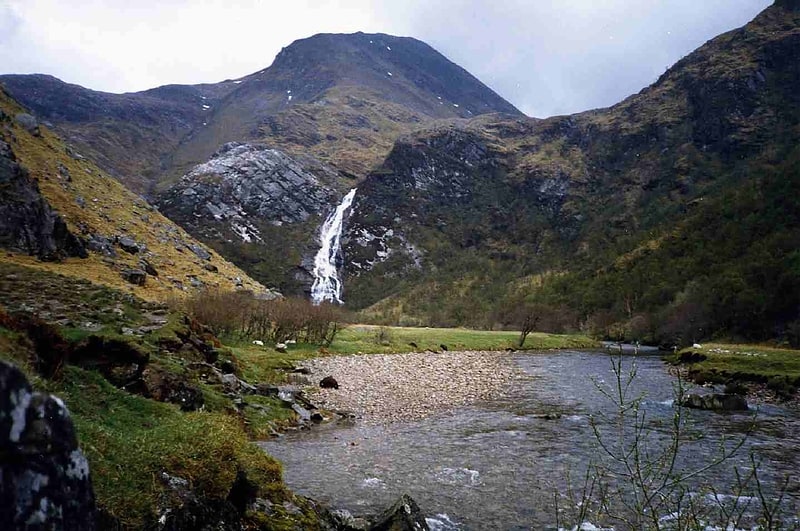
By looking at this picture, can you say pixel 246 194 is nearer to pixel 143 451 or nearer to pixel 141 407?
pixel 141 407

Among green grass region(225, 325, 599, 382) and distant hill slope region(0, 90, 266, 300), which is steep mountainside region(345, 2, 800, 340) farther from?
distant hill slope region(0, 90, 266, 300)

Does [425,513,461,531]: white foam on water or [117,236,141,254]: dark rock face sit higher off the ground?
[117,236,141,254]: dark rock face

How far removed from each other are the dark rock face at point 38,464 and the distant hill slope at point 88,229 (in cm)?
3534

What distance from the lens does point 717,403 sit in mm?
22531

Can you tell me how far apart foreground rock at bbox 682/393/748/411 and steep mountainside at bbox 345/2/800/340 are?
80.7m

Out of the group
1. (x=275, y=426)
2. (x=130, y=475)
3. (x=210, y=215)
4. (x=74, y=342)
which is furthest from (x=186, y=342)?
(x=210, y=215)

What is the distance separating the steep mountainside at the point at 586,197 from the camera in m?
128

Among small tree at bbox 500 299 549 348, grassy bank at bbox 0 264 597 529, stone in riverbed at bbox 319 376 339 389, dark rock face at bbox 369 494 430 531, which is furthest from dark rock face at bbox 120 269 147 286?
small tree at bbox 500 299 549 348

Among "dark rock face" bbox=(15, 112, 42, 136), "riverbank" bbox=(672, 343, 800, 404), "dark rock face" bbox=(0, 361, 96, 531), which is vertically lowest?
"riverbank" bbox=(672, 343, 800, 404)

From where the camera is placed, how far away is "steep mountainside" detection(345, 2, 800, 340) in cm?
12788

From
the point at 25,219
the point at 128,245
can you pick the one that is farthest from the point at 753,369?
the point at 128,245

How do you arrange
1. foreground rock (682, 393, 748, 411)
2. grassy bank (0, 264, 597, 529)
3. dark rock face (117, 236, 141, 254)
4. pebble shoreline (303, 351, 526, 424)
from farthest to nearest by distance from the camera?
dark rock face (117, 236, 141, 254) → foreground rock (682, 393, 748, 411) → pebble shoreline (303, 351, 526, 424) → grassy bank (0, 264, 597, 529)

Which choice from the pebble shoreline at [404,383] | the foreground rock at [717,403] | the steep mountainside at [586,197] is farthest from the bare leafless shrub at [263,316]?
the steep mountainside at [586,197]

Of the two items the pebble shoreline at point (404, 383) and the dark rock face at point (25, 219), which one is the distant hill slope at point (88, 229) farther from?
the pebble shoreline at point (404, 383)
